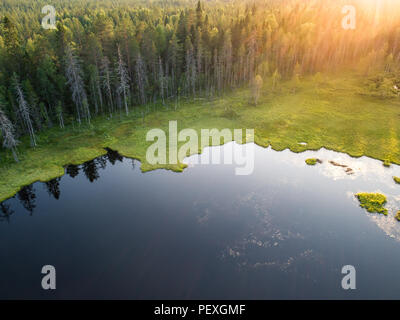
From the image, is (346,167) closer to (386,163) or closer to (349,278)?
(386,163)

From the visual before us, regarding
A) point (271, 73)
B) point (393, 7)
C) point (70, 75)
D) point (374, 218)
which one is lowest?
point (374, 218)

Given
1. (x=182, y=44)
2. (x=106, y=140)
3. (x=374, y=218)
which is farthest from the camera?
(x=182, y=44)

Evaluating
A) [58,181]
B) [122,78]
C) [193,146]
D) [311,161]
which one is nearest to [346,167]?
[311,161]

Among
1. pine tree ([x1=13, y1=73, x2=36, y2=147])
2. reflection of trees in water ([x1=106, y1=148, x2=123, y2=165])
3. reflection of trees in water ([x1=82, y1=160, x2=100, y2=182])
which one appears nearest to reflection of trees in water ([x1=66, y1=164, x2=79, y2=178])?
reflection of trees in water ([x1=82, y1=160, x2=100, y2=182])

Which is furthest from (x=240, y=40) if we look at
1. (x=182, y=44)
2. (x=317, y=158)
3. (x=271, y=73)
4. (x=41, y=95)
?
(x=41, y=95)

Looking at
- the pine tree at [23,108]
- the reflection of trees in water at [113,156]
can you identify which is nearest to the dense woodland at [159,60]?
the pine tree at [23,108]
